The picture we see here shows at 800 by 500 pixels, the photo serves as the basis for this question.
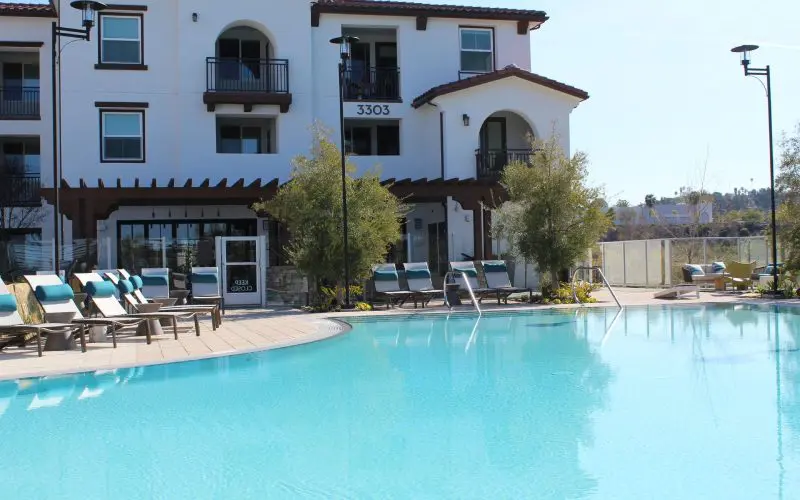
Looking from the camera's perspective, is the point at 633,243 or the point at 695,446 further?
the point at 633,243

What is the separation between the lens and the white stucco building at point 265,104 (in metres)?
23.6

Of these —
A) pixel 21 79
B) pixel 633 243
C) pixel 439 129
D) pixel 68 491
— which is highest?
pixel 21 79

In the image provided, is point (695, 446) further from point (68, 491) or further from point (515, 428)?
point (68, 491)

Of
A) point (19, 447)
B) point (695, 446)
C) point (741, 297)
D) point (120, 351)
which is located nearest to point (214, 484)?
point (19, 447)

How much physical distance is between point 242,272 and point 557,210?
847 cm

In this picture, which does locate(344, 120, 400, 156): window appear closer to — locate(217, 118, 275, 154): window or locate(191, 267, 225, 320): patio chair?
locate(217, 118, 275, 154): window

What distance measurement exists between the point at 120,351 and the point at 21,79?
18.2 metres

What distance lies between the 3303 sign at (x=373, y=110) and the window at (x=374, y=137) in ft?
2.27

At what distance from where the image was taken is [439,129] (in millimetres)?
25141

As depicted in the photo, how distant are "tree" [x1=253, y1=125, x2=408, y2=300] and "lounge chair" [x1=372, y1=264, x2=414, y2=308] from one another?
679mm

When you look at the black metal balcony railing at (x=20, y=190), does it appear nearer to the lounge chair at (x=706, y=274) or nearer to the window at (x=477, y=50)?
the window at (x=477, y=50)

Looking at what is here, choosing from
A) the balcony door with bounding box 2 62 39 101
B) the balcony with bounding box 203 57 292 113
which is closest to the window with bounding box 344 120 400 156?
the balcony with bounding box 203 57 292 113

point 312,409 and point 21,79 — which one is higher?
point 21,79

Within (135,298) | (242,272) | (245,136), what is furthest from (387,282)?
(245,136)
